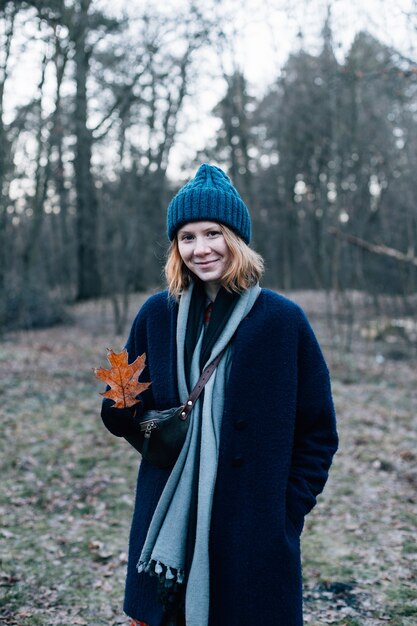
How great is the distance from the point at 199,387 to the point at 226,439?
0.21 metres

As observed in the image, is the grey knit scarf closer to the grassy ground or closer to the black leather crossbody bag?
the black leather crossbody bag

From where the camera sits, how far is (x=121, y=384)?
6.95ft

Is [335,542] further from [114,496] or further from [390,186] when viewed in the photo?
[390,186]

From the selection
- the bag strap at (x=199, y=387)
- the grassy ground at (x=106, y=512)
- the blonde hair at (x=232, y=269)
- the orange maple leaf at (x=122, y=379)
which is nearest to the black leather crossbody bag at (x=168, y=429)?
the bag strap at (x=199, y=387)

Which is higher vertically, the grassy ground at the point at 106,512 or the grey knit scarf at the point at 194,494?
the grey knit scarf at the point at 194,494

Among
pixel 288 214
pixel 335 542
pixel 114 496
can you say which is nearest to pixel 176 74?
pixel 114 496

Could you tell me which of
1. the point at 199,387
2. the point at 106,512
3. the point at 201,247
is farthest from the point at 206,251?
the point at 106,512

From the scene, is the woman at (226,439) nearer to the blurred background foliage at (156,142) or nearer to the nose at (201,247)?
the nose at (201,247)

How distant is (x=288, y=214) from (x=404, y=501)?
27.2m

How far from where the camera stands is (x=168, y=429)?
2.12m

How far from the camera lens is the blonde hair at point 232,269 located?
2294 millimetres

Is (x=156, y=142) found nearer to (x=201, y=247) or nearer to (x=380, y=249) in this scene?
(x=380, y=249)

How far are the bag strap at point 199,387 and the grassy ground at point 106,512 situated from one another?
2.42m

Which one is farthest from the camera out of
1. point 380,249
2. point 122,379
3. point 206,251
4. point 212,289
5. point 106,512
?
point 380,249
